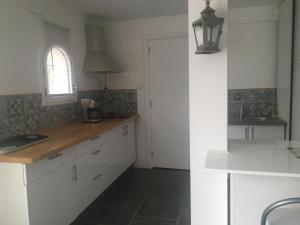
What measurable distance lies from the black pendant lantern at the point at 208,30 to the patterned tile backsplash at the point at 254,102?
2119 mm

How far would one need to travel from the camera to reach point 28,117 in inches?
93.5

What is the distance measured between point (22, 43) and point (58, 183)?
135 centimetres

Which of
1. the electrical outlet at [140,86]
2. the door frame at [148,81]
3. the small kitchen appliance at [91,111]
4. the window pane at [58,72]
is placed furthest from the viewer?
the electrical outlet at [140,86]

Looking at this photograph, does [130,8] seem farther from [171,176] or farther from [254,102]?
[171,176]

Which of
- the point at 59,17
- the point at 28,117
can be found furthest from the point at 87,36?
the point at 28,117

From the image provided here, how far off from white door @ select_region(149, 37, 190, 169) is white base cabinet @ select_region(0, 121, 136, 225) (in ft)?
3.26

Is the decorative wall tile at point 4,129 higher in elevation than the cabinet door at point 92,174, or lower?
higher

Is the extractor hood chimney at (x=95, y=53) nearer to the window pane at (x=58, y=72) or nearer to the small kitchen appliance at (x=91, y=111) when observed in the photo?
the window pane at (x=58, y=72)

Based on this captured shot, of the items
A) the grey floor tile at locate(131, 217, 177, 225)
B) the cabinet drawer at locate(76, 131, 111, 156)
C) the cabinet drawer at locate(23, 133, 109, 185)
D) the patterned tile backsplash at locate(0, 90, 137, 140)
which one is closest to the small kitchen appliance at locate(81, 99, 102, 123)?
the patterned tile backsplash at locate(0, 90, 137, 140)

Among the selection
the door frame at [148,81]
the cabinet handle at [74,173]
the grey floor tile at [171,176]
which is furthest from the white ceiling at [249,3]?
the cabinet handle at [74,173]

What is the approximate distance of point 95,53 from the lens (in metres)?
3.39

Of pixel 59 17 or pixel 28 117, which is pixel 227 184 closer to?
pixel 28 117

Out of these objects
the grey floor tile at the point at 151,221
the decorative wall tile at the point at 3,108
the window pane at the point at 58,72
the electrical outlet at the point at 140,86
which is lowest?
the grey floor tile at the point at 151,221

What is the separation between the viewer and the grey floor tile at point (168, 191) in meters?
2.90
